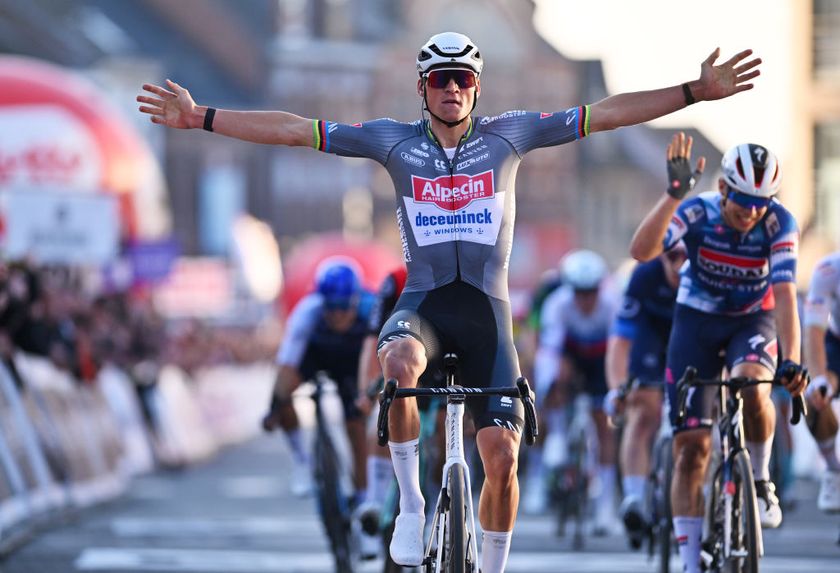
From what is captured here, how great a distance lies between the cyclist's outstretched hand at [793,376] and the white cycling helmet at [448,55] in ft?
6.20

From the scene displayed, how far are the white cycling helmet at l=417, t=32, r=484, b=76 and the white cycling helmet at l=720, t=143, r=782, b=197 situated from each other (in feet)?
5.06

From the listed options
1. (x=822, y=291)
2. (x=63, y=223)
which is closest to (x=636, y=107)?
(x=822, y=291)

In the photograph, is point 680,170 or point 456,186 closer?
point 456,186

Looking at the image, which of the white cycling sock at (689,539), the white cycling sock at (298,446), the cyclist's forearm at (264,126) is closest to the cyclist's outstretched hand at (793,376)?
the white cycling sock at (689,539)

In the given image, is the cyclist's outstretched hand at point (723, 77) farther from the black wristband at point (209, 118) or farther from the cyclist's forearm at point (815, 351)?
the cyclist's forearm at point (815, 351)

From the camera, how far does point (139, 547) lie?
46.2 ft

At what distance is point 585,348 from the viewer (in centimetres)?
1523

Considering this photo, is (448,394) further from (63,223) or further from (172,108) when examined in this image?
(63,223)

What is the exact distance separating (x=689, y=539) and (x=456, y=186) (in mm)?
2453

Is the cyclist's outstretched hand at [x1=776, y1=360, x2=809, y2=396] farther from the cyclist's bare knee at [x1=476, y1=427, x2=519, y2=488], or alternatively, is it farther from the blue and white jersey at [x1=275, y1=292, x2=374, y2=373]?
the blue and white jersey at [x1=275, y1=292, x2=374, y2=373]

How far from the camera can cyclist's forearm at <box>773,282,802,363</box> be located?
29.1 ft

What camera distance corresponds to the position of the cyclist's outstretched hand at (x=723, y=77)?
8.06m

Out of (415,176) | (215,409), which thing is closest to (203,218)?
(215,409)

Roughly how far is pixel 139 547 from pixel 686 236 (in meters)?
6.06
